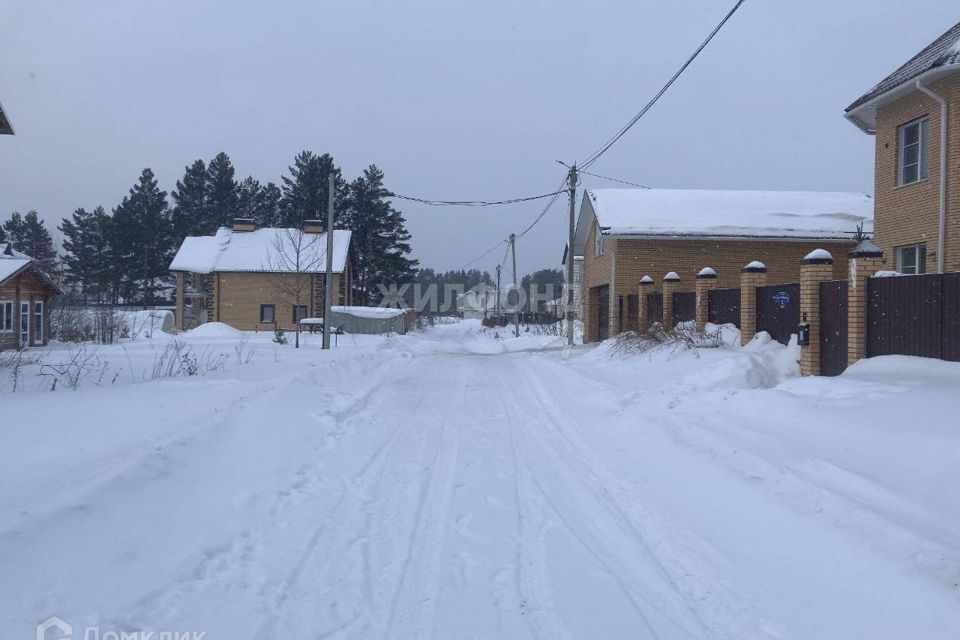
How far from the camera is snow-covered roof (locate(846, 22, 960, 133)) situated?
1370 cm

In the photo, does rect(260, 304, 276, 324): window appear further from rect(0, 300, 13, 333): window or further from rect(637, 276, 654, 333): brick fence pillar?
rect(637, 276, 654, 333): brick fence pillar

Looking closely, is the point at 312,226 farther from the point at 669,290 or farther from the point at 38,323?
the point at 669,290

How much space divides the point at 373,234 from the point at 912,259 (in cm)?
4309

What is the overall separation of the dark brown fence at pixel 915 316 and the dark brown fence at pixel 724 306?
A: 181 inches

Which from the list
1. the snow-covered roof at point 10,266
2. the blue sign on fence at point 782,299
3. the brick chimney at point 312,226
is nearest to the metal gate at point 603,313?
the blue sign on fence at point 782,299

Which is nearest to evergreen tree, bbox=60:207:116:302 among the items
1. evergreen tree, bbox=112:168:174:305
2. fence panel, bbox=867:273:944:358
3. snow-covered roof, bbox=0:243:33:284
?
evergreen tree, bbox=112:168:174:305

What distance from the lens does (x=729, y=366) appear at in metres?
10.9

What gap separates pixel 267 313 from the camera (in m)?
44.3

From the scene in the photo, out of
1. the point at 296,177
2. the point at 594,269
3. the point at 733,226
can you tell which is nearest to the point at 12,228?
the point at 296,177

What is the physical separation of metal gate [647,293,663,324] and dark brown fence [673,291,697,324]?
84 cm

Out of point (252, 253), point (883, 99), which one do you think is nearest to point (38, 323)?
point (252, 253)

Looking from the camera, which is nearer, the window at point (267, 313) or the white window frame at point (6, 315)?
the white window frame at point (6, 315)

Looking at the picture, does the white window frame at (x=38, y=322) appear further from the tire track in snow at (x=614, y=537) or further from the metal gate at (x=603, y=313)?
the tire track in snow at (x=614, y=537)

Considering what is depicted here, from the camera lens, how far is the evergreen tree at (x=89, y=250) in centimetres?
5491
